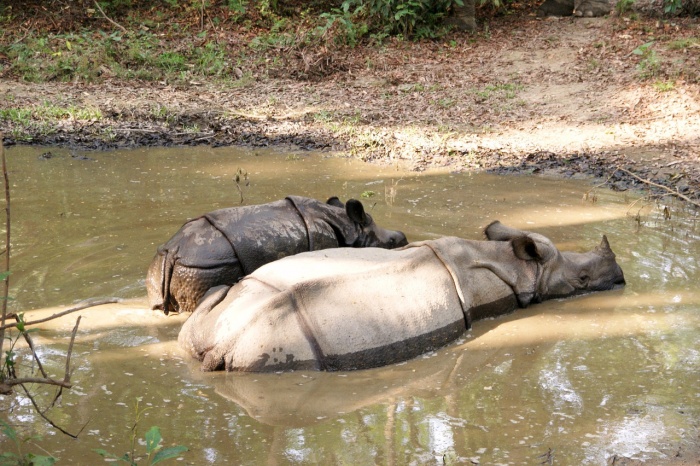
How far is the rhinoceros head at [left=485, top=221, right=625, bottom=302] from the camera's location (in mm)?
7430

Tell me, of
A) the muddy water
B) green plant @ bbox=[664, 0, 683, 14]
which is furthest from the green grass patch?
green plant @ bbox=[664, 0, 683, 14]

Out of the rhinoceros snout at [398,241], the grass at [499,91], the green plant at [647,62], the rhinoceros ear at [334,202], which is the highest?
the green plant at [647,62]

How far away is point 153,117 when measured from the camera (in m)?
14.1

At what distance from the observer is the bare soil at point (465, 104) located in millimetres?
12062

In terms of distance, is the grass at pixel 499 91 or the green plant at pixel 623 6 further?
the green plant at pixel 623 6

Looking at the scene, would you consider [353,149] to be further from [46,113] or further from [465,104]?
[46,113]

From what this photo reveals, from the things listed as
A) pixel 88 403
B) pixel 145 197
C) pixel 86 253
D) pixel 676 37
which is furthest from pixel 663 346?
pixel 676 37

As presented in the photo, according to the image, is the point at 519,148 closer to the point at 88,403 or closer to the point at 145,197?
the point at 145,197

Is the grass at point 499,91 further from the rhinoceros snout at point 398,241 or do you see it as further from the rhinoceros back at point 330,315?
the rhinoceros back at point 330,315

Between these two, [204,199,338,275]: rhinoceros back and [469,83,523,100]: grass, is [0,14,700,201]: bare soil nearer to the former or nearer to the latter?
[469,83,523,100]: grass

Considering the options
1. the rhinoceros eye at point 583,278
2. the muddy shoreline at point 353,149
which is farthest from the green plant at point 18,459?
the muddy shoreline at point 353,149

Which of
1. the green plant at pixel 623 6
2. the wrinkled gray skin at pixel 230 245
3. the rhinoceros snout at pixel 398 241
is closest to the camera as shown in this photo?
the wrinkled gray skin at pixel 230 245

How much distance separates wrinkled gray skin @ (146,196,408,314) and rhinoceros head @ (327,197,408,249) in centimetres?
1

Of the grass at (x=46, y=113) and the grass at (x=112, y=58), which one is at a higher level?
the grass at (x=112, y=58)
